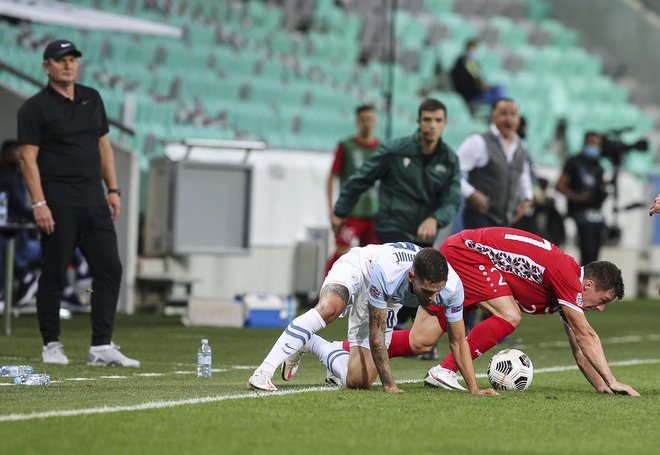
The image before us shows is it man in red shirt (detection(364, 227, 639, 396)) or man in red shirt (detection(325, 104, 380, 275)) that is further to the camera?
man in red shirt (detection(325, 104, 380, 275))

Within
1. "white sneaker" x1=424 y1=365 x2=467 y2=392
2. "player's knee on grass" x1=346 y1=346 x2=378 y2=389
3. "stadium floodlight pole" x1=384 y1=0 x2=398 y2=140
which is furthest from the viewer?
"stadium floodlight pole" x1=384 y1=0 x2=398 y2=140

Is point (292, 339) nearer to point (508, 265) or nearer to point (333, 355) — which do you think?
point (333, 355)

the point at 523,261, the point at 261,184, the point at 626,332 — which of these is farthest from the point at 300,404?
the point at 261,184

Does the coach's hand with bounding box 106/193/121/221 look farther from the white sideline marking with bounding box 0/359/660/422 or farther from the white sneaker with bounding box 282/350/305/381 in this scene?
the white sideline marking with bounding box 0/359/660/422

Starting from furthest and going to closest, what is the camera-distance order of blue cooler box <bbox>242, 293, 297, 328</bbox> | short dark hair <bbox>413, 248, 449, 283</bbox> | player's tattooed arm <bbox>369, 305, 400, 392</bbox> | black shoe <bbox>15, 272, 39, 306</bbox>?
black shoe <bbox>15, 272, 39, 306</bbox>
blue cooler box <bbox>242, 293, 297, 328</bbox>
player's tattooed arm <bbox>369, 305, 400, 392</bbox>
short dark hair <bbox>413, 248, 449, 283</bbox>

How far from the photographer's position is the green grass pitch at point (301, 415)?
19.7 feet

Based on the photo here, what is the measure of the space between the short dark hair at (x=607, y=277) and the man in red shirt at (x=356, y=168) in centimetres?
579

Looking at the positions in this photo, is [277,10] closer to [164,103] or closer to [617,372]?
[164,103]

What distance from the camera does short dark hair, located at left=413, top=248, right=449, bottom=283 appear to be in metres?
7.67

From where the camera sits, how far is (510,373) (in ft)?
28.3

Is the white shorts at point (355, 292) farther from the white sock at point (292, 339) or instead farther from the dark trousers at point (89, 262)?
the dark trousers at point (89, 262)

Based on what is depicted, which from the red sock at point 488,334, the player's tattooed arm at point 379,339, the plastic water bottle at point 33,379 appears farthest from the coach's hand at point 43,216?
the red sock at point 488,334

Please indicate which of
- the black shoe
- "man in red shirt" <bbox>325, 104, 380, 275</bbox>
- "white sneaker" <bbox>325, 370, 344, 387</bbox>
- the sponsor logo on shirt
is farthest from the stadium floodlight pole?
the sponsor logo on shirt

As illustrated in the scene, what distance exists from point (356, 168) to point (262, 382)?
630 cm
